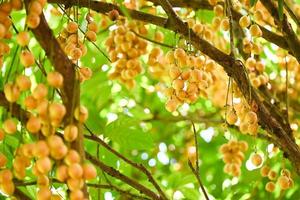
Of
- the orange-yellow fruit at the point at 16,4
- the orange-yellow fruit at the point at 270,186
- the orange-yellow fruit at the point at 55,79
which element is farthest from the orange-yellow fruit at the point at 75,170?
the orange-yellow fruit at the point at 270,186

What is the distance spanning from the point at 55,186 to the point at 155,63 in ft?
2.30

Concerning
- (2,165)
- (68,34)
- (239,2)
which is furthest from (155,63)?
(2,165)

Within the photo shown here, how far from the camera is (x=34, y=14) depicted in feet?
3.34

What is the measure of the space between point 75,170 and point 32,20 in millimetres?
243

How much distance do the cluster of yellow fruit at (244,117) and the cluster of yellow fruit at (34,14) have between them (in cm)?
55

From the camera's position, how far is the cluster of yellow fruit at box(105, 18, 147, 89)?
184cm

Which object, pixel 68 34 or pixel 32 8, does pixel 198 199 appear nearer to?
pixel 68 34

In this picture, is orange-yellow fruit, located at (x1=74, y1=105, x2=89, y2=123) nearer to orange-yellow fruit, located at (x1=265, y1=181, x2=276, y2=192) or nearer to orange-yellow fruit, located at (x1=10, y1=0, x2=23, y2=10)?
orange-yellow fruit, located at (x1=10, y1=0, x2=23, y2=10)

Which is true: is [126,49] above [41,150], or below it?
above

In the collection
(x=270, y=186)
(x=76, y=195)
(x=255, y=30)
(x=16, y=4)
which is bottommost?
(x=270, y=186)

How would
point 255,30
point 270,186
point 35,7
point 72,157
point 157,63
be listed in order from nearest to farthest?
point 72,157 → point 35,7 → point 255,30 → point 270,186 → point 157,63

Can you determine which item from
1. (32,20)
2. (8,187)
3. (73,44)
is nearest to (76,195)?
(8,187)

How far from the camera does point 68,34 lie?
4.77 ft

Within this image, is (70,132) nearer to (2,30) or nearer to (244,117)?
(2,30)
